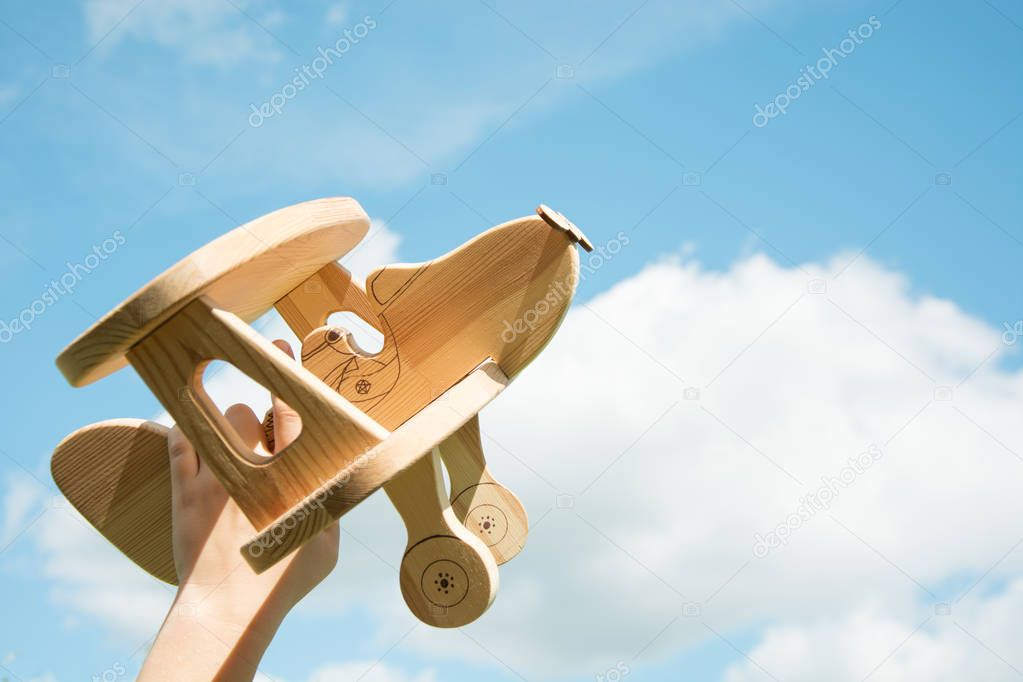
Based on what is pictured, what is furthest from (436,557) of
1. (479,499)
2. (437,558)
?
(479,499)

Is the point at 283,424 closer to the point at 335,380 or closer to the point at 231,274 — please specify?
the point at 335,380

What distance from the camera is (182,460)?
2.36 metres

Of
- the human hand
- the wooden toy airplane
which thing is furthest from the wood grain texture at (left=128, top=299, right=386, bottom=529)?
the human hand

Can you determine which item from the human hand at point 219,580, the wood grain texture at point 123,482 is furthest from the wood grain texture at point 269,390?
the wood grain texture at point 123,482

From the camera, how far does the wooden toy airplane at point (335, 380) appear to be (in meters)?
2.00

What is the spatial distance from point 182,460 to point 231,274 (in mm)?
537

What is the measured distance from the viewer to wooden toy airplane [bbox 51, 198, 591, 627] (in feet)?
6.57

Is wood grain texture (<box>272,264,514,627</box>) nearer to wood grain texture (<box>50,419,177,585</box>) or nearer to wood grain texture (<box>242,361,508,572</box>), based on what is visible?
wood grain texture (<box>242,361,508,572</box>)

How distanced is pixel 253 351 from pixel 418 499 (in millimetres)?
515

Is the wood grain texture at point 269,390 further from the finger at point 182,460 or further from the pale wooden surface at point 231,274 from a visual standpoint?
the finger at point 182,460

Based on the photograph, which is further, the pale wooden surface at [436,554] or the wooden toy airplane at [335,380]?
the pale wooden surface at [436,554]

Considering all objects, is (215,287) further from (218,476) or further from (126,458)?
(126,458)

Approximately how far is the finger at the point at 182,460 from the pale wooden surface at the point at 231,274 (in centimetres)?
29

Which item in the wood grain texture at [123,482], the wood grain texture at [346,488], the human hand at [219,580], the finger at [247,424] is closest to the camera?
the wood grain texture at [346,488]
